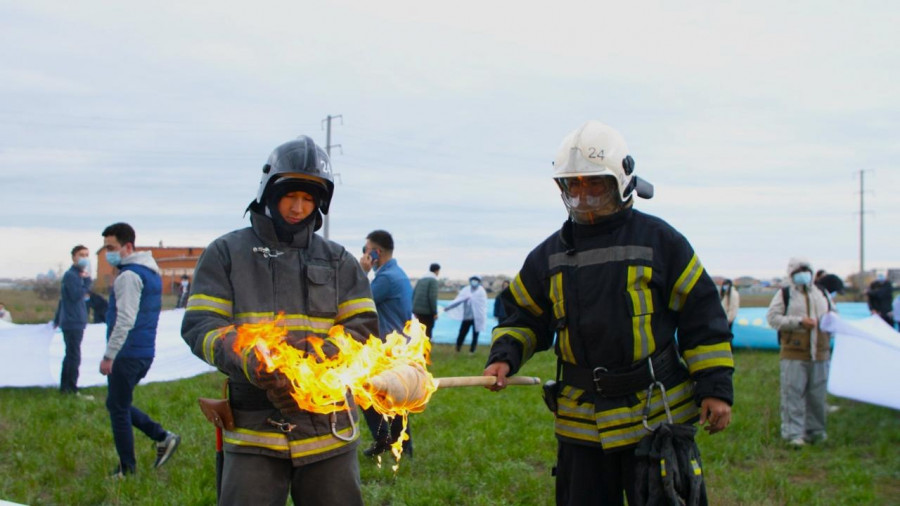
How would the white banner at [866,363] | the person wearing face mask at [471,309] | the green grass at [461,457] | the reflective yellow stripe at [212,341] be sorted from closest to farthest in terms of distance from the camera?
the reflective yellow stripe at [212,341], the green grass at [461,457], the white banner at [866,363], the person wearing face mask at [471,309]

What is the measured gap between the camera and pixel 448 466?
719cm

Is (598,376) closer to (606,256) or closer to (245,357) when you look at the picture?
(606,256)

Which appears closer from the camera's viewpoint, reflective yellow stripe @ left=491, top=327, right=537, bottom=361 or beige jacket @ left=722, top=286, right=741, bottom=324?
reflective yellow stripe @ left=491, top=327, right=537, bottom=361

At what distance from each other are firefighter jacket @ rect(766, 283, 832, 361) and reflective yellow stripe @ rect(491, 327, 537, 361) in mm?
5477

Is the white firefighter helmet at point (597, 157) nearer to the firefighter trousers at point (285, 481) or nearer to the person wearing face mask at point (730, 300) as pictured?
the firefighter trousers at point (285, 481)

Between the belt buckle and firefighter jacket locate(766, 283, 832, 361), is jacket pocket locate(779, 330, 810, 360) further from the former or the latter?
the belt buckle

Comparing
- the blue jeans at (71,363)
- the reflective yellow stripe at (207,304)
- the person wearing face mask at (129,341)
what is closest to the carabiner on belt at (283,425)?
the reflective yellow stripe at (207,304)

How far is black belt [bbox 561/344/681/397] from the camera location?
3.75 m

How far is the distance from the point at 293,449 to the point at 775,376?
1229 cm

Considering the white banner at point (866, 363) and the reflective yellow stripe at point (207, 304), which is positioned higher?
the reflective yellow stripe at point (207, 304)

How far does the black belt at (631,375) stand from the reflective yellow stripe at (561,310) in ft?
0.42

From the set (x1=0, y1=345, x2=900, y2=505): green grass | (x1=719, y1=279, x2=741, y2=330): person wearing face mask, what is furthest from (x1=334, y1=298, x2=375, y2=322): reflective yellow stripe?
(x1=719, y1=279, x2=741, y2=330): person wearing face mask

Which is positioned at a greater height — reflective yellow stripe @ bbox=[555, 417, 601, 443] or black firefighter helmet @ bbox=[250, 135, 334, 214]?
black firefighter helmet @ bbox=[250, 135, 334, 214]

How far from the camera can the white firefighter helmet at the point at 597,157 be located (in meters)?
3.90
